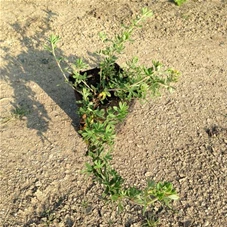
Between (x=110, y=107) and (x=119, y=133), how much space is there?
2.31ft

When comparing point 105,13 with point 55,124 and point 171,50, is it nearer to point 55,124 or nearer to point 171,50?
point 171,50

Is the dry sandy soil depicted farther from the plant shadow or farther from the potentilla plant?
the potentilla plant

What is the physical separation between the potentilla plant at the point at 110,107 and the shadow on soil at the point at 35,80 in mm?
471

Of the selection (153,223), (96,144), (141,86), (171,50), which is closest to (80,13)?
(171,50)

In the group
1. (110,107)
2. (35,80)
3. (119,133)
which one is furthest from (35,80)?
(110,107)

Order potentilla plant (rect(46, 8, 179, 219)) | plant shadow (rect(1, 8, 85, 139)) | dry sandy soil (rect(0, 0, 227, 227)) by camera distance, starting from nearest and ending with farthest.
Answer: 1. potentilla plant (rect(46, 8, 179, 219))
2. dry sandy soil (rect(0, 0, 227, 227))
3. plant shadow (rect(1, 8, 85, 139))

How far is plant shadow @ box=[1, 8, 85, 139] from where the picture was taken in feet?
11.4

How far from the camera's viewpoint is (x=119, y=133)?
332cm

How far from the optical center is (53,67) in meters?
4.04

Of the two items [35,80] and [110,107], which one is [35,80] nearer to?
[35,80]

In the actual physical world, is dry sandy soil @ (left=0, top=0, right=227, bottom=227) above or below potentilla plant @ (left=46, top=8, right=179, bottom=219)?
below

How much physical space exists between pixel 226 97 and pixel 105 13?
7.36 ft

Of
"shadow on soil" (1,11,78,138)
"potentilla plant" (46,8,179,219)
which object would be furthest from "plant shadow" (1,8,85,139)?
"potentilla plant" (46,8,179,219)

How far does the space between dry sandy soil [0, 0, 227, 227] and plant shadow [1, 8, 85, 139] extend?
0.01m
